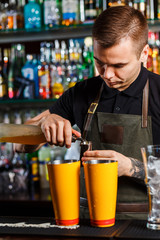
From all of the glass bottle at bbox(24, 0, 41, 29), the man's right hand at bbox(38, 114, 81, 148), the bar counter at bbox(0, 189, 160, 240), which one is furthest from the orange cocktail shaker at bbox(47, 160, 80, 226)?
the glass bottle at bbox(24, 0, 41, 29)

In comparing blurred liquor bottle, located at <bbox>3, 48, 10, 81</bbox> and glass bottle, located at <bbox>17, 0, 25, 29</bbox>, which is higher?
glass bottle, located at <bbox>17, 0, 25, 29</bbox>

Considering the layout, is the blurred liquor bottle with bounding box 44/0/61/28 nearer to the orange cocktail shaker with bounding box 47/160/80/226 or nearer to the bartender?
the bartender

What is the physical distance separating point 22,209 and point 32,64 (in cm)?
101

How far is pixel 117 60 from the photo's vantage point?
4.88ft

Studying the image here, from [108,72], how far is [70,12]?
55.0 inches

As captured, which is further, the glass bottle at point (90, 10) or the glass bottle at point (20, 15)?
the glass bottle at point (20, 15)

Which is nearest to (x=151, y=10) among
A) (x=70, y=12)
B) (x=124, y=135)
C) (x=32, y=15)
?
(x=70, y=12)

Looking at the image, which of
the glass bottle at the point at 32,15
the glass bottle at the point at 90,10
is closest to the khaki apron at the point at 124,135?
the glass bottle at the point at 90,10

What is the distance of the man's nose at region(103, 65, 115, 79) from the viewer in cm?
149

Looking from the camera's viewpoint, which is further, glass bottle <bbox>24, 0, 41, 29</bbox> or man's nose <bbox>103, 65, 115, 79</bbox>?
glass bottle <bbox>24, 0, 41, 29</bbox>

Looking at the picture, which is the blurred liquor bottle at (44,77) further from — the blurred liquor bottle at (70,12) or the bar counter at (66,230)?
the bar counter at (66,230)

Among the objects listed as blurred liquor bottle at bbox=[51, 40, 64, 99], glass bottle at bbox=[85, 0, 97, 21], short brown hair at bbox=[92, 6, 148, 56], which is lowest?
blurred liquor bottle at bbox=[51, 40, 64, 99]

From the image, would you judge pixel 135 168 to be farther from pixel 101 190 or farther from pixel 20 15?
pixel 20 15

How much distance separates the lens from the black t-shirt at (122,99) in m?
1.74
